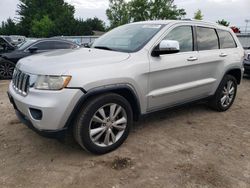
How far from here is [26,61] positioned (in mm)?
3443

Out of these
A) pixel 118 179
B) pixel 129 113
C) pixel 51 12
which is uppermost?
pixel 51 12

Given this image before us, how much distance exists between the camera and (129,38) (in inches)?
157

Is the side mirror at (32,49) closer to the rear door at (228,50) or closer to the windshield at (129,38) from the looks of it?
the windshield at (129,38)

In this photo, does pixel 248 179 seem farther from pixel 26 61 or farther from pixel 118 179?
pixel 26 61

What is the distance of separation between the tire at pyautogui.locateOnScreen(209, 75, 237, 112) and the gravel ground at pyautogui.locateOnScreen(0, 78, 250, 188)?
600 mm

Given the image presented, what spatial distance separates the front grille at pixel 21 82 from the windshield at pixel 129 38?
1.28 m

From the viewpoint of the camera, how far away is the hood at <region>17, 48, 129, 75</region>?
116 inches

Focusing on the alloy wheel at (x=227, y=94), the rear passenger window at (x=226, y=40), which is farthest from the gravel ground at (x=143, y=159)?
the rear passenger window at (x=226, y=40)

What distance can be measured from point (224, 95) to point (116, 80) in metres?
2.78

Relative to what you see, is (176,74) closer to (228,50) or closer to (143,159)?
(143,159)

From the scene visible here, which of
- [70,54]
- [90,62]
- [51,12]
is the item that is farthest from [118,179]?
[51,12]

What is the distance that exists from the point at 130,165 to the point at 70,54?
1619 mm

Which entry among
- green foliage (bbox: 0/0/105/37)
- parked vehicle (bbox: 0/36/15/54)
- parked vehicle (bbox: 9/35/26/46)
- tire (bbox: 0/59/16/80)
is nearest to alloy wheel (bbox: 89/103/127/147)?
tire (bbox: 0/59/16/80)

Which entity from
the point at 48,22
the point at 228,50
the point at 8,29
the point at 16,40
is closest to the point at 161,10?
the point at 48,22
